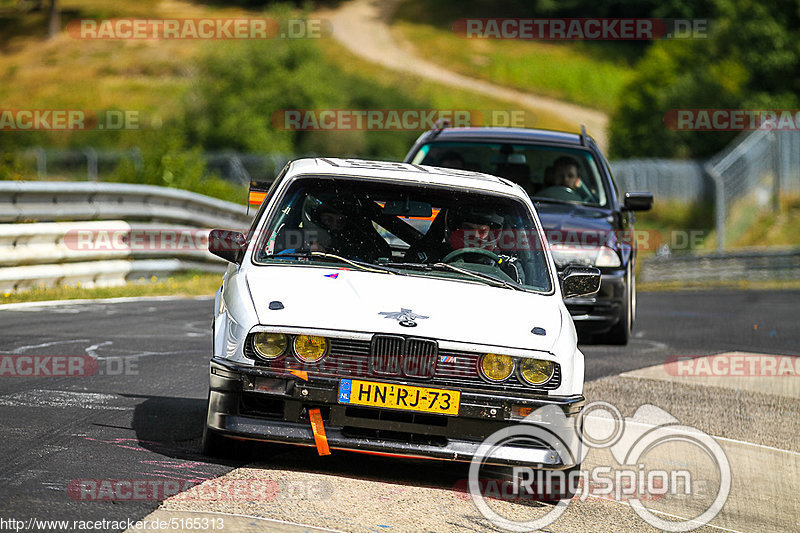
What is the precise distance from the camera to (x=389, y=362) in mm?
5941

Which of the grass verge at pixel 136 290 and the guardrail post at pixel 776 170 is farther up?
the guardrail post at pixel 776 170

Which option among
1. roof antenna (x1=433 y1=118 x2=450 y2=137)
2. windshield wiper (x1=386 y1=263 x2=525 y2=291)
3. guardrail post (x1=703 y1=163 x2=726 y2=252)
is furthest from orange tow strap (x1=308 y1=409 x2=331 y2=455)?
guardrail post (x1=703 y1=163 x2=726 y2=252)

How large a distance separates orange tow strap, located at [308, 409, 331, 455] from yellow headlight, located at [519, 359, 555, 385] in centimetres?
101

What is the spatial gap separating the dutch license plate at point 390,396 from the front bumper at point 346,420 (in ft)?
0.12

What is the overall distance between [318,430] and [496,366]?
0.92m

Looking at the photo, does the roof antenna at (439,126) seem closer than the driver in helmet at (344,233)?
No

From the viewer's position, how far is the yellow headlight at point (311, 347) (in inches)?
236

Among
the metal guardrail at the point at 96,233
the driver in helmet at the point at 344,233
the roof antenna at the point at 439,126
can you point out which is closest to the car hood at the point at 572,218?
the roof antenna at the point at 439,126

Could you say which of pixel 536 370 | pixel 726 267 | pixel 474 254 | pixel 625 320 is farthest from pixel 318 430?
pixel 726 267

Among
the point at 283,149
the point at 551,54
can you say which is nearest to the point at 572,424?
the point at 283,149

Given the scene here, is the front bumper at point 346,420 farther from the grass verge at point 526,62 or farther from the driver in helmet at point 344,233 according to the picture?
the grass verge at point 526,62

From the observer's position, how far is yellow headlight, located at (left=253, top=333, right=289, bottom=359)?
6004mm

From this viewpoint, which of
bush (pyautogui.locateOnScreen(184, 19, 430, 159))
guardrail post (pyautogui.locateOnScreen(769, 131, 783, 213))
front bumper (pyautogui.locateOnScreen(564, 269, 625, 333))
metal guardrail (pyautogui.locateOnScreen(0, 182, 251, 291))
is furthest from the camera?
bush (pyautogui.locateOnScreen(184, 19, 430, 159))

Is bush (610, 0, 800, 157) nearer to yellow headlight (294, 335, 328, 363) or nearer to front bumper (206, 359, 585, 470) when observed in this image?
front bumper (206, 359, 585, 470)
